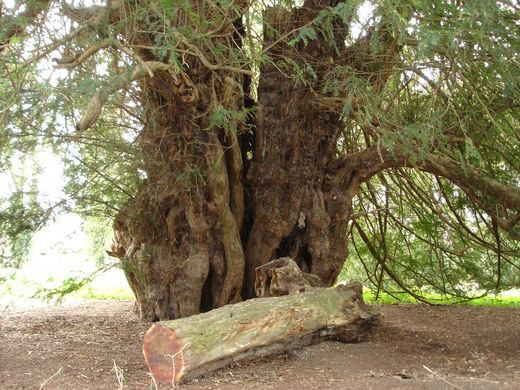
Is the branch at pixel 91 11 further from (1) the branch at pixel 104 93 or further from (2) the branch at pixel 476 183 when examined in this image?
(2) the branch at pixel 476 183

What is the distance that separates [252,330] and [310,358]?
0.63 metres

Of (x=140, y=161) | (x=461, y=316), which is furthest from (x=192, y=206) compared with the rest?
(x=461, y=316)

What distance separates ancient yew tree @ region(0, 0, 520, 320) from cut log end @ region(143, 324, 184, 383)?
69.7 inches

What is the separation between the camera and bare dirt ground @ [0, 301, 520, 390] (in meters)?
4.79

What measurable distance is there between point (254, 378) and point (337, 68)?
9.85ft

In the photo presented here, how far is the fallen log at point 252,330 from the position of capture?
4.74 meters

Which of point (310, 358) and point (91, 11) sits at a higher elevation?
point (91, 11)

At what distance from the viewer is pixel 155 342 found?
474 cm

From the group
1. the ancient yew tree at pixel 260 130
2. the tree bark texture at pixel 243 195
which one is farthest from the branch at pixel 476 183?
the tree bark texture at pixel 243 195

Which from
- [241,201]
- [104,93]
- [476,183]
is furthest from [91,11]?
[476,183]

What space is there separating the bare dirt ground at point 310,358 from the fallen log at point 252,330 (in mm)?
123

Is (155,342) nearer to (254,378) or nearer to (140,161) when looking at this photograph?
(254,378)

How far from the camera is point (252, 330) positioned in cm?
522

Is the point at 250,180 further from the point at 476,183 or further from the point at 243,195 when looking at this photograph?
the point at 476,183
